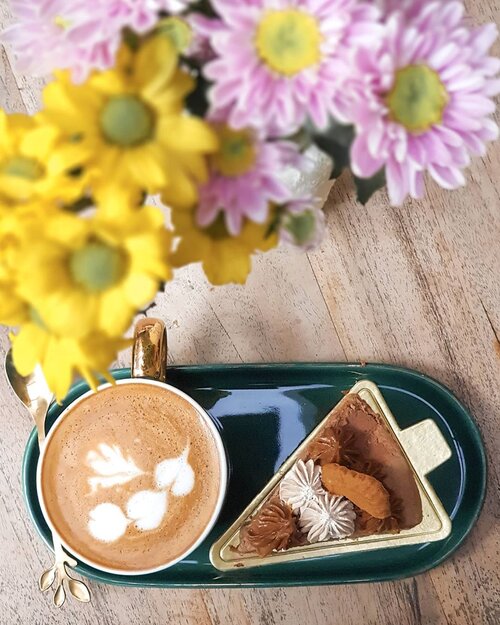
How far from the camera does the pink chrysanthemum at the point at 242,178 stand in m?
0.34

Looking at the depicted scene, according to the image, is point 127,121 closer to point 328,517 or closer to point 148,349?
point 148,349

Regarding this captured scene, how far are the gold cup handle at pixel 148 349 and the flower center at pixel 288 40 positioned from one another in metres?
0.39

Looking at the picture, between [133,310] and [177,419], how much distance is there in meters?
0.37

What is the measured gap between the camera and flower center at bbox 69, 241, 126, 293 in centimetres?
32

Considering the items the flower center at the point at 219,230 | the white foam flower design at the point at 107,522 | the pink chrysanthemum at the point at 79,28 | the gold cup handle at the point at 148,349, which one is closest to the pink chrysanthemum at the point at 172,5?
the pink chrysanthemum at the point at 79,28

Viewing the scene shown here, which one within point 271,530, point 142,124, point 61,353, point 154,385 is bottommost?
point 271,530

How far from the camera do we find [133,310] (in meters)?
0.32

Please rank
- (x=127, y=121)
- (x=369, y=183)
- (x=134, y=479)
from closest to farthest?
(x=127, y=121) < (x=369, y=183) < (x=134, y=479)

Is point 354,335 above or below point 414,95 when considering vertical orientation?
below

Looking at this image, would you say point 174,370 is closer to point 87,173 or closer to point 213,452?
point 213,452

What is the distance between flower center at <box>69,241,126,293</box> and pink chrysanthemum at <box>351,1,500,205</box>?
0.13 m

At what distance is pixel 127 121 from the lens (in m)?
0.31

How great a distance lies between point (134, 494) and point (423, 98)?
482 mm

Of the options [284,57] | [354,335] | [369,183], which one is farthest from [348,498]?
[284,57]
